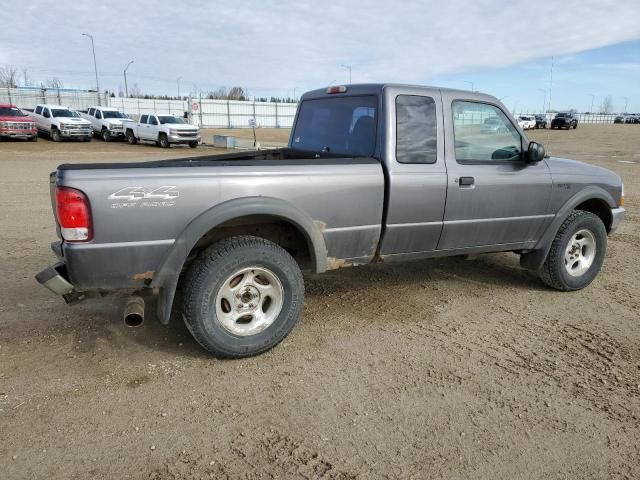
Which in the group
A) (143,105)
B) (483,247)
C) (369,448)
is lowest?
(369,448)

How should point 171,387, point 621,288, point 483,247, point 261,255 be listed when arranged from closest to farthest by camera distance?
1. point 171,387
2. point 261,255
3. point 483,247
4. point 621,288

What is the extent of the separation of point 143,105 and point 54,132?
3121 centimetres

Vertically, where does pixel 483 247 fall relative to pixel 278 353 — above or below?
above

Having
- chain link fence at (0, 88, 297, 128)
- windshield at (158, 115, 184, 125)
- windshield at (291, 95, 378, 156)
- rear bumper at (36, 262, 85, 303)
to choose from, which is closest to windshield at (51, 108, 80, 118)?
windshield at (158, 115, 184, 125)

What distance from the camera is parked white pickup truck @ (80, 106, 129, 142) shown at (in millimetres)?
29875

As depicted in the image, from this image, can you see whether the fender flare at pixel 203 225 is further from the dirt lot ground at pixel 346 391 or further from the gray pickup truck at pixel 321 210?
the dirt lot ground at pixel 346 391

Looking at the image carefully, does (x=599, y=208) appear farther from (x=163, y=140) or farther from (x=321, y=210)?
(x=163, y=140)

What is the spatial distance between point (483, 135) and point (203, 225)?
103 inches

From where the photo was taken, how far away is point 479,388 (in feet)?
10.9

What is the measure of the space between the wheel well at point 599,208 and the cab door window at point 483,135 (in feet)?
3.97

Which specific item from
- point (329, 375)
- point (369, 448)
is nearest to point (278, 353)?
point (329, 375)

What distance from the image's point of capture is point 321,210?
12.1 feet

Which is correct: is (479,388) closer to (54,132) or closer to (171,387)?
(171,387)

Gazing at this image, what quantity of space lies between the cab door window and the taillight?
288 centimetres
